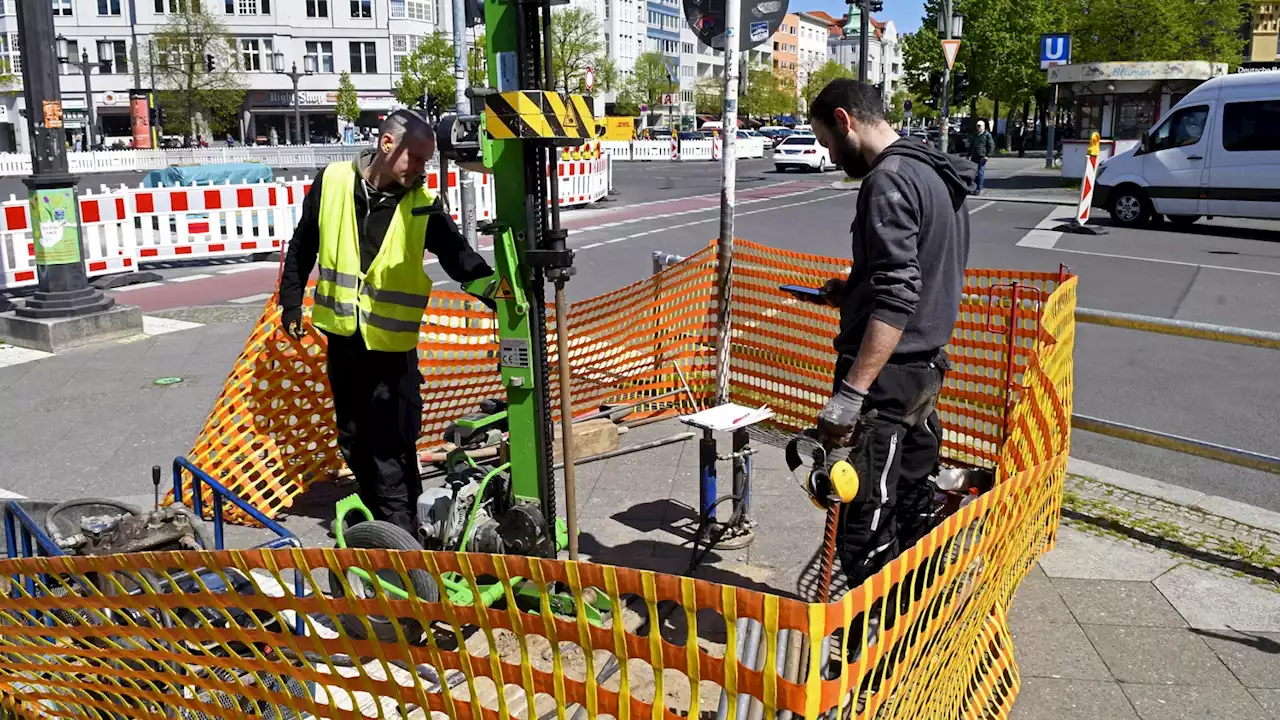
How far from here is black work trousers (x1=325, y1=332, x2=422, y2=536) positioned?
174 inches

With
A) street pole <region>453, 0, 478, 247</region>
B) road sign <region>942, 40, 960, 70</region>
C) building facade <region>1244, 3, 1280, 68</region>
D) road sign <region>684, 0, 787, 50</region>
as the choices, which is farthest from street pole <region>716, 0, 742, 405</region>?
building facade <region>1244, 3, 1280, 68</region>

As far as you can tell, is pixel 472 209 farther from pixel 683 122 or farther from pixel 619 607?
pixel 683 122

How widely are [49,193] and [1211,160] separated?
17.5 m

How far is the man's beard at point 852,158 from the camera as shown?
352 centimetres

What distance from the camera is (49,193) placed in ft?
29.5

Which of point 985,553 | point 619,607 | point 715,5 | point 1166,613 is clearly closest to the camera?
point 619,607

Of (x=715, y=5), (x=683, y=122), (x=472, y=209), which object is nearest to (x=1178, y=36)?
(x=472, y=209)

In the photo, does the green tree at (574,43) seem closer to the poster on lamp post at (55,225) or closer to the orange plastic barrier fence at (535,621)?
the poster on lamp post at (55,225)

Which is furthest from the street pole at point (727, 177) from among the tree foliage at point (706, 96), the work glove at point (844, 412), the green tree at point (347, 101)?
the tree foliage at point (706, 96)

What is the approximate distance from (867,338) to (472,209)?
29.6 feet

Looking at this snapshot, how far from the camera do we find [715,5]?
19.3 feet

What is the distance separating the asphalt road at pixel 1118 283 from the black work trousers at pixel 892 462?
294 centimetres

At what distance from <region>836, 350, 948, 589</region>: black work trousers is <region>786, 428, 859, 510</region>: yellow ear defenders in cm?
12

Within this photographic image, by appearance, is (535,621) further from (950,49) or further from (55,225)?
(950,49)
